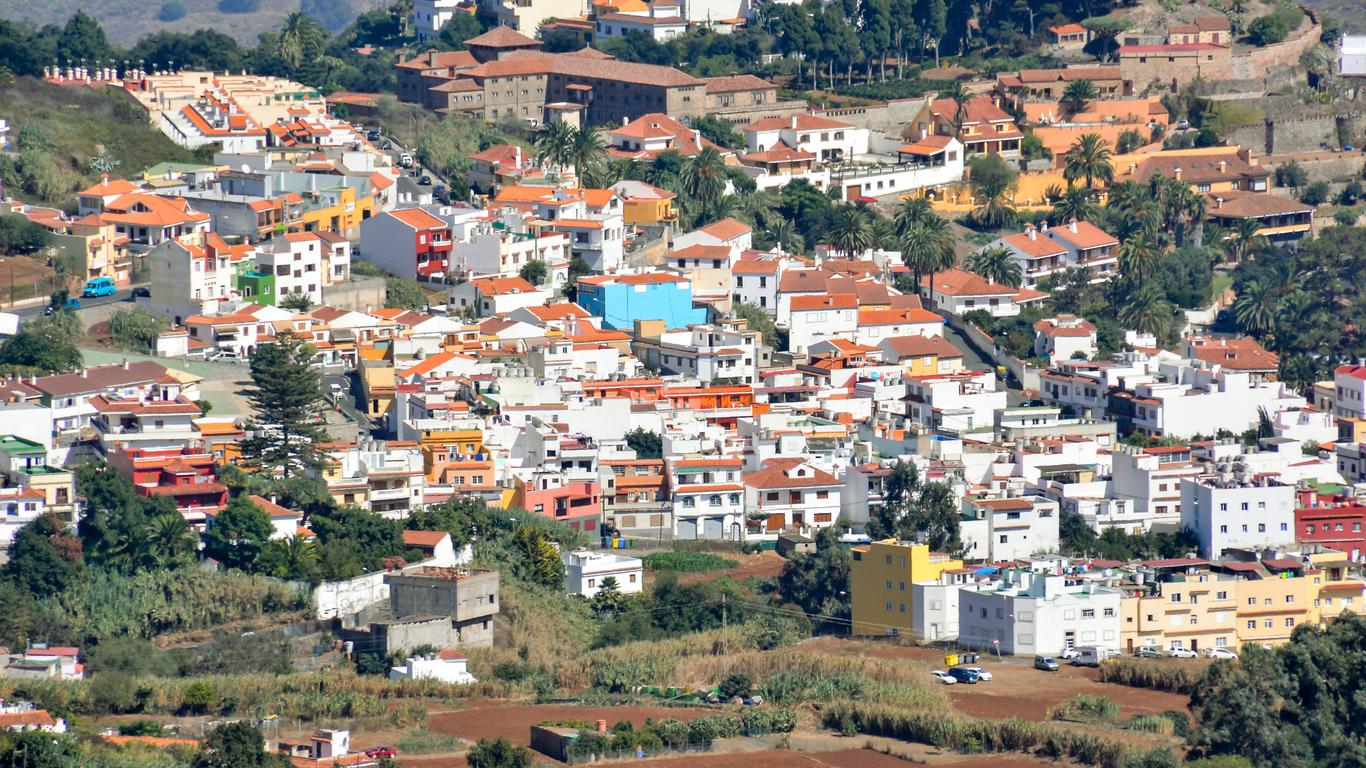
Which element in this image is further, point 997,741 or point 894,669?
point 894,669

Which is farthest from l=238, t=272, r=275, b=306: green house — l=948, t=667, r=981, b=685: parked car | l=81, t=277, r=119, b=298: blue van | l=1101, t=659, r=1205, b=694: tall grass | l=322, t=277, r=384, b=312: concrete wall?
l=1101, t=659, r=1205, b=694: tall grass

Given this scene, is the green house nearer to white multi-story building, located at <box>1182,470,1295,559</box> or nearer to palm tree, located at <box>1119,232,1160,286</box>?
white multi-story building, located at <box>1182,470,1295,559</box>

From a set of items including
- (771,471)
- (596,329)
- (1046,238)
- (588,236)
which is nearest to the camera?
(771,471)

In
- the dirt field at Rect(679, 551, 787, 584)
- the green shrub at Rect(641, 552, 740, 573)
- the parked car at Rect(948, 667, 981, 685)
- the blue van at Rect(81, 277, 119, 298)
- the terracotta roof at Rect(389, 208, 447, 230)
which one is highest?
the terracotta roof at Rect(389, 208, 447, 230)

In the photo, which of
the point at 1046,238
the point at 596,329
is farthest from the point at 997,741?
the point at 1046,238

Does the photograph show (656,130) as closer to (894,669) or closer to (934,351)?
(934,351)

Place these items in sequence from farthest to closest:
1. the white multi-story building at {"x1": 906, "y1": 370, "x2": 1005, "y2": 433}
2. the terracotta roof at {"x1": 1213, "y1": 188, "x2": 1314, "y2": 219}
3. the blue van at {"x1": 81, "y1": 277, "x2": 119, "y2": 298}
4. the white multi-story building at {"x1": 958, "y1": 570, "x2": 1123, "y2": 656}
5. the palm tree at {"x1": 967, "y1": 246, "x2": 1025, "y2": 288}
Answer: the terracotta roof at {"x1": 1213, "y1": 188, "x2": 1314, "y2": 219}
the palm tree at {"x1": 967, "y1": 246, "x2": 1025, "y2": 288}
the blue van at {"x1": 81, "y1": 277, "x2": 119, "y2": 298}
the white multi-story building at {"x1": 906, "y1": 370, "x2": 1005, "y2": 433}
the white multi-story building at {"x1": 958, "y1": 570, "x2": 1123, "y2": 656}

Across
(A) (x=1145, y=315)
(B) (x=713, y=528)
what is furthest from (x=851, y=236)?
(B) (x=713, y=528)

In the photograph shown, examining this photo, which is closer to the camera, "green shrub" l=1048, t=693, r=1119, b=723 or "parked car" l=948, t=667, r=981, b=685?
"green shrub" l=1048, t=693, r=1119, b=723
